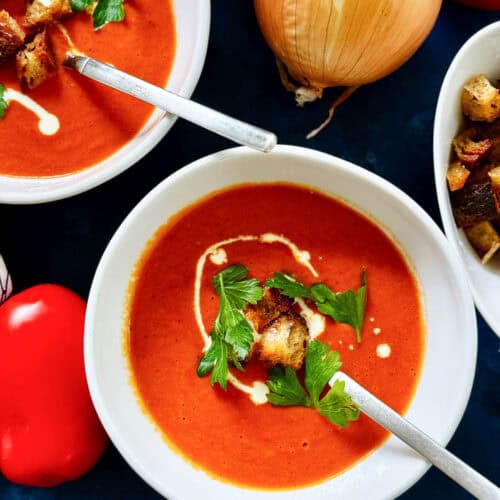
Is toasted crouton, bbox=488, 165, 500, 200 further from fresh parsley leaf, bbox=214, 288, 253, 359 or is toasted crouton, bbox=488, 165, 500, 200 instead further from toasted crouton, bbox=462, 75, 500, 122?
fresh parsley leaf, bbox=214, 288, 253, 359

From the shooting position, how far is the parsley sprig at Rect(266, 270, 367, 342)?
1.82 metres

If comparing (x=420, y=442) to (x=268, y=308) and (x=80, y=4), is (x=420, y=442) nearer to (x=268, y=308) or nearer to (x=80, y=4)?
(x=268, y=308)

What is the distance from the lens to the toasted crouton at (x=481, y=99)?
1.82 meters

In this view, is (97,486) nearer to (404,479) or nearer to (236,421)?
(236,421)

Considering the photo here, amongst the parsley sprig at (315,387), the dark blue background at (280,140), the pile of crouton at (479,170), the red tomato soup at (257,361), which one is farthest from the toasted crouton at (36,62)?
the pile of crouton at (479,170)

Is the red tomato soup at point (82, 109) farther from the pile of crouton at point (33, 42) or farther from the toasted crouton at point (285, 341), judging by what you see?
the toasted crouton at point (285, 341)

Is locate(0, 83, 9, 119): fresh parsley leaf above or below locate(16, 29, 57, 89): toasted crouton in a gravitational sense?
below

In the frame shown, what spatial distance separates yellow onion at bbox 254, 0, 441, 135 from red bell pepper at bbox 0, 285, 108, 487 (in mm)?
899

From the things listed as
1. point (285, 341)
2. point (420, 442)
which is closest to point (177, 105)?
point (285, 341)

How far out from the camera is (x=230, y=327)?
1802mm

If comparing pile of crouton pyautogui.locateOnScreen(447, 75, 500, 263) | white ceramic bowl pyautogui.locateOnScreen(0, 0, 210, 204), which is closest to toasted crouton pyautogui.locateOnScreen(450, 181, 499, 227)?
pile of crouton pyautogui.locateOnScreen(447, 75, 500, 263)

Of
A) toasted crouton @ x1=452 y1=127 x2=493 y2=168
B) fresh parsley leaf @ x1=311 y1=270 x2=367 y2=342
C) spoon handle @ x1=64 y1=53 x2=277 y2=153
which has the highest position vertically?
spoon handle @ x1=64 y1=53 x2=277 y2=153

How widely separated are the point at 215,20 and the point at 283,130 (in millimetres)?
358

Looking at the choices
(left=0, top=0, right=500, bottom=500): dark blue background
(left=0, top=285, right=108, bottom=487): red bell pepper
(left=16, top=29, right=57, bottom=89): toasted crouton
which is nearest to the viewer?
(left=16, top=29, right=57, bottom=89): toasted crouton
